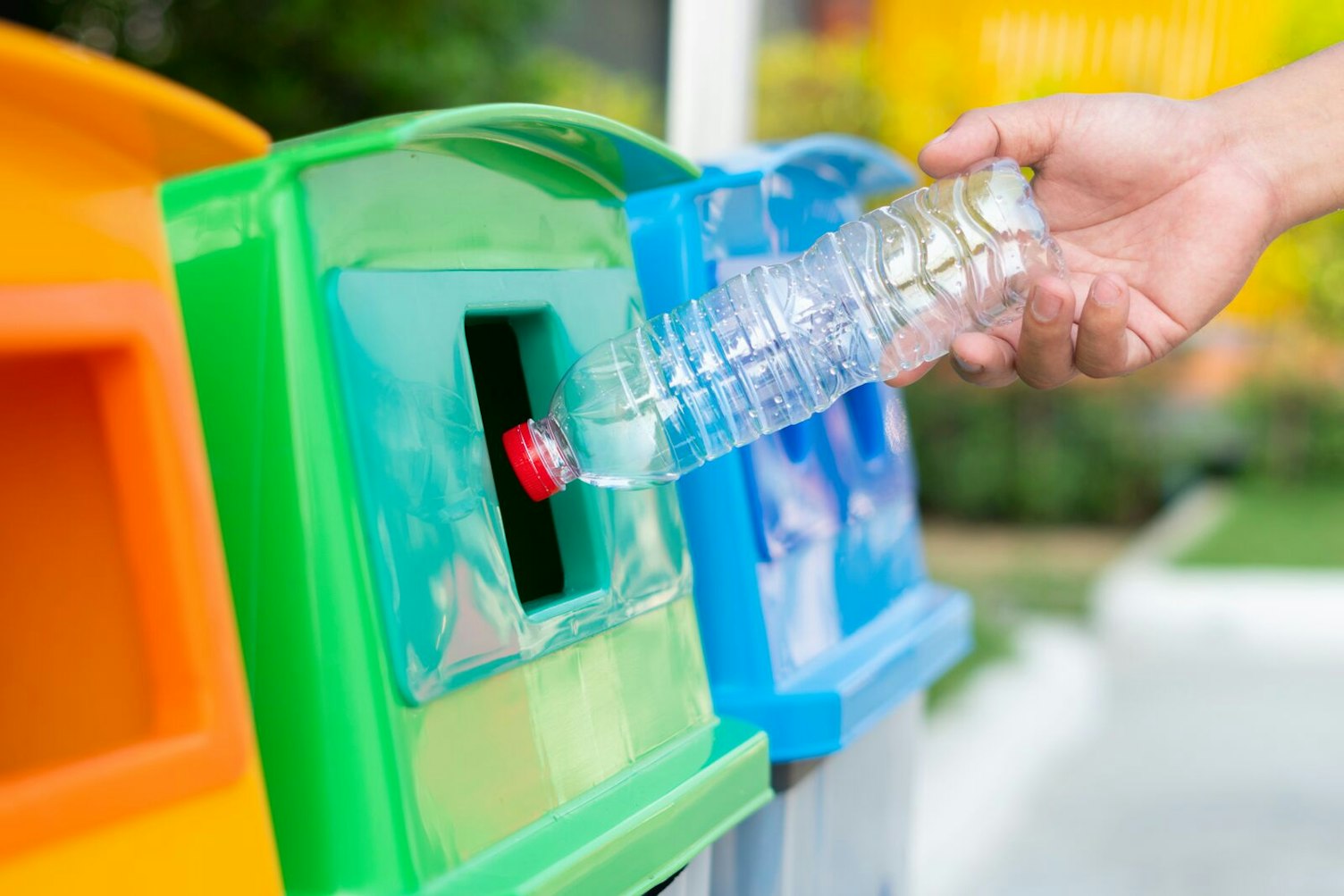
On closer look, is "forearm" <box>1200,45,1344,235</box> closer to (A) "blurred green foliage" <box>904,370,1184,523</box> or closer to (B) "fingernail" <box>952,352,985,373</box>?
(B) "fingernail" <box>952,352,985,373</box>

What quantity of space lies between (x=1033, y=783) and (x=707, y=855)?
3.82 m

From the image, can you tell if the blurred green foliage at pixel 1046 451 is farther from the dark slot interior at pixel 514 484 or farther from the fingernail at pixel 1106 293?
the dark slot interior at pixel 514 484

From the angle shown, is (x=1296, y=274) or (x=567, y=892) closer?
(x=567, y=892)

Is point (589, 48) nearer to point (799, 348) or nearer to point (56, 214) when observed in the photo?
Result: point (799, 348)

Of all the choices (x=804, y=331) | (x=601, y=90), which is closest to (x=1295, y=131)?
(x=804, y=331)

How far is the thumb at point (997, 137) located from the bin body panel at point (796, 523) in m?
0.15

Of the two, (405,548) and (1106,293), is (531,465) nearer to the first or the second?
(405,548)

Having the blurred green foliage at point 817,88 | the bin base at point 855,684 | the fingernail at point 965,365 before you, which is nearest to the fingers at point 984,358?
the fingernail at point 965,365

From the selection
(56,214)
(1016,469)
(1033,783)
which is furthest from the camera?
(1016,469)

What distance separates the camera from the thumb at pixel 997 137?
1274 millimetres

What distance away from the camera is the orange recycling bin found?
635mm

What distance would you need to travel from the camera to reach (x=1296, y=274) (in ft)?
25.3

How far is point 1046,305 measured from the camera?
119 cm

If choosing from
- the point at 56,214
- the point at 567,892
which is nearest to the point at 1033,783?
the point at 567,892
